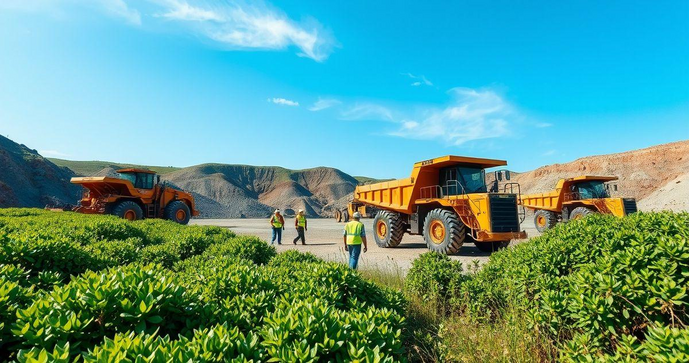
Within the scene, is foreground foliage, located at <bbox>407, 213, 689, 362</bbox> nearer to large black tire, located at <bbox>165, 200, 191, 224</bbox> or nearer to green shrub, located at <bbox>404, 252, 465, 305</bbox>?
green shrub, located at <bbox>404, 252, 465, 305</bbox>

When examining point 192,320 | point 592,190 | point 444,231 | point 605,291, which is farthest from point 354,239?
point 592,190

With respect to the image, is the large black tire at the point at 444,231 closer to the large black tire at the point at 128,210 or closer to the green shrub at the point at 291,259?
the green shrub at the point at 291,259

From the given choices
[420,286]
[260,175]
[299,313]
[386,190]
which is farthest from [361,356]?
[260,175]

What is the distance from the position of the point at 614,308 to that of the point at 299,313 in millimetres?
2510

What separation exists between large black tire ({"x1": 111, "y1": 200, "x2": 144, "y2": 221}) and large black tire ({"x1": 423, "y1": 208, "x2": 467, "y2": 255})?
45.1 ft

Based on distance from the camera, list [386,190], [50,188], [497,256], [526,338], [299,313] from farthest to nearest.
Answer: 1. [50,188]
2. [386,190]
3. [497,256]
4. [526,338]
5. [299,313]

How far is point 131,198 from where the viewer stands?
672 inches

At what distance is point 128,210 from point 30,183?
1331 inches

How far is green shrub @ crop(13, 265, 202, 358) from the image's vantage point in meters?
1.98

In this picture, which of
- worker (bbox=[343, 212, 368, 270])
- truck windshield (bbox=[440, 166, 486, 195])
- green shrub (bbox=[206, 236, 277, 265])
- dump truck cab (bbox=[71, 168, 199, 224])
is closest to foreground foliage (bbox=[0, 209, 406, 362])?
green shrub (bbox=[206, 236, 277, 265])

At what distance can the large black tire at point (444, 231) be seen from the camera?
996 centimetres

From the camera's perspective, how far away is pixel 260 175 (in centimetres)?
10588

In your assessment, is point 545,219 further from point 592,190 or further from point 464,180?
point 464,180

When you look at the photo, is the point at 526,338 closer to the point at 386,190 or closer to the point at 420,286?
the point at 420,286
